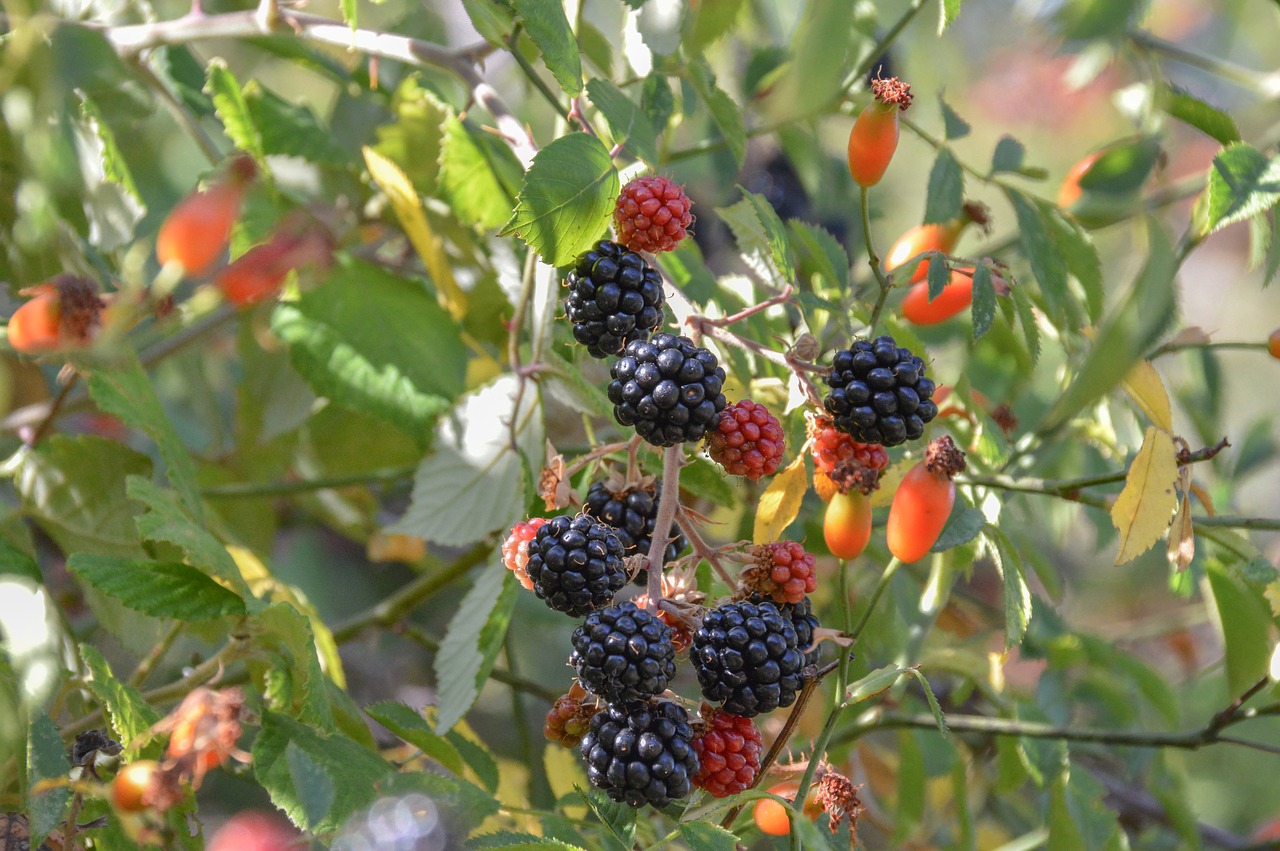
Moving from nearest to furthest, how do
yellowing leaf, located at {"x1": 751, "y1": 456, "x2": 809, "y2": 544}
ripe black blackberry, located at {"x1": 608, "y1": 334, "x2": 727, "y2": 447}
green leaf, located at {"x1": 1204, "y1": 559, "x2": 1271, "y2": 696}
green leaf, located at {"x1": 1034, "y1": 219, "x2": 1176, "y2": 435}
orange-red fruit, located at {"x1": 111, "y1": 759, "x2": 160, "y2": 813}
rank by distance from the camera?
green leaf, located at {"x1": 1034, "y1": 219, "x2": 1176, "y2": 435} < orange-red fruit, located at {"x1": 111, "y1": 759, "x2": 160, "y2": 813} < ripe black blackberry, located at {"x1": 608, "y1": 334, "x2": 727, "y2": 447} < yellowing leaf, located at {"x1": 751, "y1": 456, "x2": 809, "y2": 544} < green leaf, located at {"x1": 1204, "y1": 559, "x2": 1271, "y2": 696}

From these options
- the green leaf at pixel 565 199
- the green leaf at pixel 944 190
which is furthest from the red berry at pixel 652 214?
the green leaf at pixel 944 190

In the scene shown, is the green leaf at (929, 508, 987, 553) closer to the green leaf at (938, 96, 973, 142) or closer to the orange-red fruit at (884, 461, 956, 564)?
the orange-red fruit at (884, 461, 956, 564)

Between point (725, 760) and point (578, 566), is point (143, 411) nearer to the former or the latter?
point (578, 566)

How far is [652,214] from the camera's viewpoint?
0.82 meters

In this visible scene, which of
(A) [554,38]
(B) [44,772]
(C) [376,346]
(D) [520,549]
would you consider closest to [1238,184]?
(A) [554,38]

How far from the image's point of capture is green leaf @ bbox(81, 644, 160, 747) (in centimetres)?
78

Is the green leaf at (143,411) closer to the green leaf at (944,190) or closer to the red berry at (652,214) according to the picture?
the red berry at (652,214)

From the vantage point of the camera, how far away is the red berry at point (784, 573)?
2.63 ft

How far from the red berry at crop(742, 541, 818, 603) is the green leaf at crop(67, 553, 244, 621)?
0.43m

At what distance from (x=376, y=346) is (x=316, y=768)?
0.55 metres


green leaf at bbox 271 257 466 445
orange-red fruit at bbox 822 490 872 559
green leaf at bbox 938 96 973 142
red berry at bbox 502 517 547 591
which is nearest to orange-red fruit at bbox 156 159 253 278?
red berry at bbox 502 517 547 591

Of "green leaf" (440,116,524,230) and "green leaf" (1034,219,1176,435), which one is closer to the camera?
"green leaf" (1034,219,1176,435)

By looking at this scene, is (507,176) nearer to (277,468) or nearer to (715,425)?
(715,425)

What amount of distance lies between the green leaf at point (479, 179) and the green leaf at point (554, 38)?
0.75 feet
